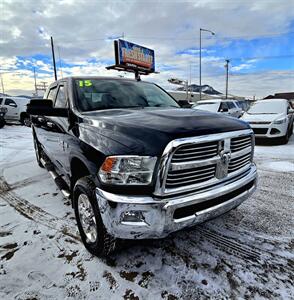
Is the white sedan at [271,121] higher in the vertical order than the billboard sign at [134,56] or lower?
lower

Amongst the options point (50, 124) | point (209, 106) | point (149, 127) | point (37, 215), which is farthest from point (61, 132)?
point (209, 106)

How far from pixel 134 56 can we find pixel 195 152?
27539mm

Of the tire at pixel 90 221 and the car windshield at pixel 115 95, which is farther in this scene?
the car windshield at pixel 115 95

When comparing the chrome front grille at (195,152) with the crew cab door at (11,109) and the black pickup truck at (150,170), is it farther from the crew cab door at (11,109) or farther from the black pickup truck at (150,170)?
the crew cab door at (11,109)

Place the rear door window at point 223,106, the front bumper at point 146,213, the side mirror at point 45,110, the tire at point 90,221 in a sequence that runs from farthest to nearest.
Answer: the rear door window at point 223,106
the side mirror at point 45,110
the tire at point 90,221
the front bumper at point 146,213

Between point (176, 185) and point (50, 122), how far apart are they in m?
2.66

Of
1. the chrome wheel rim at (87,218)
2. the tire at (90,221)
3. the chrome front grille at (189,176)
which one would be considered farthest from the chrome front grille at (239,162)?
the chrome wheel rim at (87,218)

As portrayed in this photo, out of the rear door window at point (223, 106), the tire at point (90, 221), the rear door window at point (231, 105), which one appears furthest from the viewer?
the rear door window at point (231, 105)

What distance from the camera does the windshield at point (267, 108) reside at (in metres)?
9.04

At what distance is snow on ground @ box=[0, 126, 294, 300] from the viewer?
2102 millimetres

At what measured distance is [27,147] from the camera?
8.91m

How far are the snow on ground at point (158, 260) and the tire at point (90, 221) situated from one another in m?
0.17

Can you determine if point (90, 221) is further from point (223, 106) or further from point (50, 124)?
point (223, 106)

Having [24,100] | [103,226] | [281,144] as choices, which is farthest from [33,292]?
[24,100]
